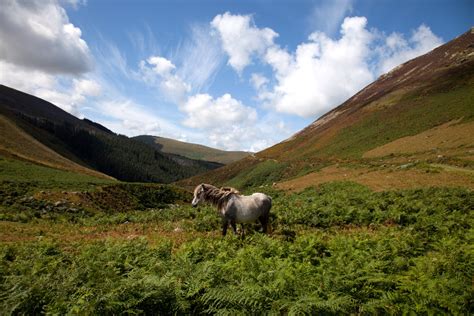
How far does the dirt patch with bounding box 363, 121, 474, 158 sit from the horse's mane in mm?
38544

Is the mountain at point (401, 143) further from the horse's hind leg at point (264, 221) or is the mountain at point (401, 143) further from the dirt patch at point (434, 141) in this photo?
the horse's hind leg at point (264, 221)

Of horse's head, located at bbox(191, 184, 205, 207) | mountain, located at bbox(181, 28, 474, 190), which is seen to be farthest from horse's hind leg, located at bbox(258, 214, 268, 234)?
mountain, located at bbox(181, 28, 474, 190)

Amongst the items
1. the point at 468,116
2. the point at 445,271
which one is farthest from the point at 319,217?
the point at 468,116

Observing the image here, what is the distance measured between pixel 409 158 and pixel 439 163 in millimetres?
8741

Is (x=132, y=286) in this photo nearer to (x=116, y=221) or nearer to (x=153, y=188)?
(x=116, y=221)

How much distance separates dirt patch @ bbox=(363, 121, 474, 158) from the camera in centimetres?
4397

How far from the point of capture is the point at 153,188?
1933 inches

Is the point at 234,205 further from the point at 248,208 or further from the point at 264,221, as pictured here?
the point at 264,221

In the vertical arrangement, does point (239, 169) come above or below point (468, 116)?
below

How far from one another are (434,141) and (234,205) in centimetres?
4494

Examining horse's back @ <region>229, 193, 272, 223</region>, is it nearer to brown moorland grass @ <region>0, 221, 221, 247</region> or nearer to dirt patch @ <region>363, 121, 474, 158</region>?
brown moorland grass @ <region>0, 221, 221, 247</region>

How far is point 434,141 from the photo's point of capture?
48250 millimetres

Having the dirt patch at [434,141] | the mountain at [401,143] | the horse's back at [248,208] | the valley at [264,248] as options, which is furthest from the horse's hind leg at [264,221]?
the dirt patch at [434,141]

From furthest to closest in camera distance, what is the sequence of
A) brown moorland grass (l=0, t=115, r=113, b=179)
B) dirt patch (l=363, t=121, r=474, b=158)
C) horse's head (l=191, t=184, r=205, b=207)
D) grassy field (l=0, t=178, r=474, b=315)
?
brown moorland grass (l=0, t=115, r=113, b=179), dirt patch (l=363, t=121, r=474, b=158), horse's head (l=191, t=184, r=205, b=207), grassy field (l=0, t=178, r=474, b=315)
